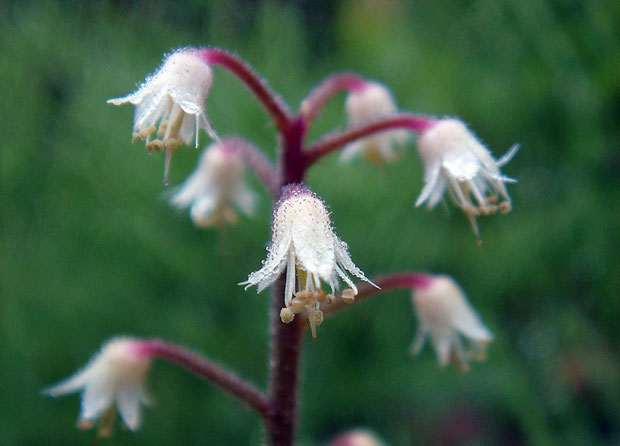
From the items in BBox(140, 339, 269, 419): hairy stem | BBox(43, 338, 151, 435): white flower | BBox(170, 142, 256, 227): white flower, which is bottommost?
BBox(140, 339, 269, 419): hairy stem

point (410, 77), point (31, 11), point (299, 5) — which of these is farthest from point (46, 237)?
point (299, 5)

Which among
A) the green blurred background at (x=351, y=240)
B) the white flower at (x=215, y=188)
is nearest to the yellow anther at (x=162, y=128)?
the white flower at (x=215, y=188)

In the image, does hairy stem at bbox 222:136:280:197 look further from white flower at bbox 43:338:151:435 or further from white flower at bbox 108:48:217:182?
white flower at bbox 43:338:151:435

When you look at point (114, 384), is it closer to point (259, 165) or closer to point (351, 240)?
point (259, 165)

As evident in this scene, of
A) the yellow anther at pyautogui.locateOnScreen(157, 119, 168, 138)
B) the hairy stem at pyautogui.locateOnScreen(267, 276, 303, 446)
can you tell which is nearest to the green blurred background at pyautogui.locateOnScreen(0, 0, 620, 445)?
the hairy stem at pyautogui.locateOnScreen(267, 276, 303, 446)

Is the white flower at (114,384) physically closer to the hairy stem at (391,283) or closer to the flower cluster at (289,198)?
the flower cluster at (289,198)
